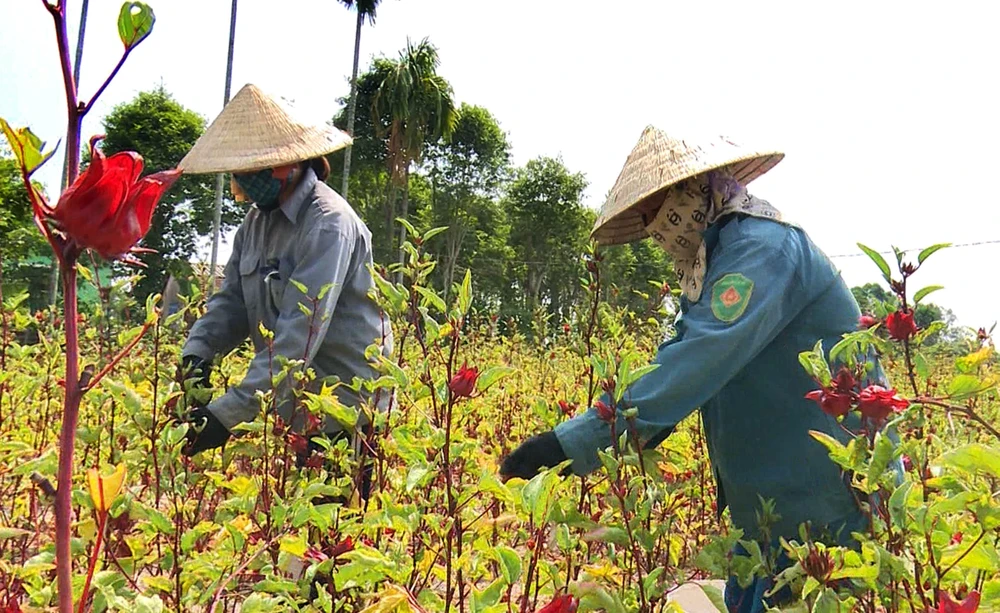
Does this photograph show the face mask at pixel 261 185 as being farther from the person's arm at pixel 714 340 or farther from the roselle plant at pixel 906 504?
the roselle plant at pixel 906 504

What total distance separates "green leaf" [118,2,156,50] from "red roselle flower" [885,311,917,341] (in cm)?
103

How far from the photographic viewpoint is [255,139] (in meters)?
2.30

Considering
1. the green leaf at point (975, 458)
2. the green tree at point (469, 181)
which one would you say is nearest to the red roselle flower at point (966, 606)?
the green leaf at point (975, 458)

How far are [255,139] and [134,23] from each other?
74.7 inches

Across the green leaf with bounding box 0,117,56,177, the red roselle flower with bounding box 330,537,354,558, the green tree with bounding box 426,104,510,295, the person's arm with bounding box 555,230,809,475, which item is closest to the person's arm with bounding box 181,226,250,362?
the red roselle flower with bounding box 330,537,354,558

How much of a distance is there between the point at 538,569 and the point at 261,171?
5.00 ft

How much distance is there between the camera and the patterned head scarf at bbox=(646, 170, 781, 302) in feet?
5.22

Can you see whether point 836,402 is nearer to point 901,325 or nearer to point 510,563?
point 901,325

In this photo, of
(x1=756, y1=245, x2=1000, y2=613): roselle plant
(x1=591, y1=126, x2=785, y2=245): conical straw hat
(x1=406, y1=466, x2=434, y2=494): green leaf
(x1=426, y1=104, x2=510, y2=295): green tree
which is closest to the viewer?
(x1=756, y1=245, x2=1000, y2=613): roselle plant

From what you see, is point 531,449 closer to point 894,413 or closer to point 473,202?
point 894,413

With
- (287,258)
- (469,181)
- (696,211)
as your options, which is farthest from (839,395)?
(469,181)

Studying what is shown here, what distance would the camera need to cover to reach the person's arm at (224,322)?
2.40 m

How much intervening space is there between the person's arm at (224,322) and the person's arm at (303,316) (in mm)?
319

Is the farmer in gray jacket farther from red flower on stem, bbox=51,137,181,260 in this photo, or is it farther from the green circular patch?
red flower on stem, bbox=51,137,181,260
